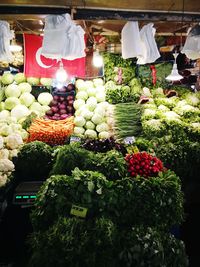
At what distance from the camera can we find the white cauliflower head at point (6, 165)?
4738mm

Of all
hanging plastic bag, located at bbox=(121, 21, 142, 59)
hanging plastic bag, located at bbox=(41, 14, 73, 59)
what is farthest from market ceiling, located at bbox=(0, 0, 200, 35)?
hanging plastic bag, located at bbox=(41, 14, 73, 59)

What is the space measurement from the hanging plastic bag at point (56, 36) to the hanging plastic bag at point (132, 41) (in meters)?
1.03

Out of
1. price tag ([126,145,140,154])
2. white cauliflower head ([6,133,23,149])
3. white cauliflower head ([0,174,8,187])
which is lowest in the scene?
white cauliflower head ([0,174,8,187])

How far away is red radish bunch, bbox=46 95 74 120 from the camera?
7.18 m

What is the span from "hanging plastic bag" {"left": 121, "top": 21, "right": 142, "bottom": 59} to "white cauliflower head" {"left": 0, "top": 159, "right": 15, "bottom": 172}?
2.62 m

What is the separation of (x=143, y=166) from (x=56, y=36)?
88.3 inches

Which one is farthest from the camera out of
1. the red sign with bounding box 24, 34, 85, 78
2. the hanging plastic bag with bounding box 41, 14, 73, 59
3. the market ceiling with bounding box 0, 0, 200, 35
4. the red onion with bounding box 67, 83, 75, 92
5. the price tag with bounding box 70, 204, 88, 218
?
the red onion with bounding box 67, 83, 75, 92

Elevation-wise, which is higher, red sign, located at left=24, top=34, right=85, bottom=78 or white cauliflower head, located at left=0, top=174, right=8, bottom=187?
red sign, located at left=24, top=34, right=85, bottom=78

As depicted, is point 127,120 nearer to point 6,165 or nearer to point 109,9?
point 109,9

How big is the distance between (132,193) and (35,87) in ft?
18.1

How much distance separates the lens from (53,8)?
473cm

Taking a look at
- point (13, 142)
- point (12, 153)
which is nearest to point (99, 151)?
point (12, 153)

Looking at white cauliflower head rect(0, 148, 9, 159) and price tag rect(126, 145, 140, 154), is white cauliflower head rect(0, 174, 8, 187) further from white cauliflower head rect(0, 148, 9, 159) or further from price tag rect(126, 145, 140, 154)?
price tag rect(126, 145, 140, 154)

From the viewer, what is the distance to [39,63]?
22.3ft
